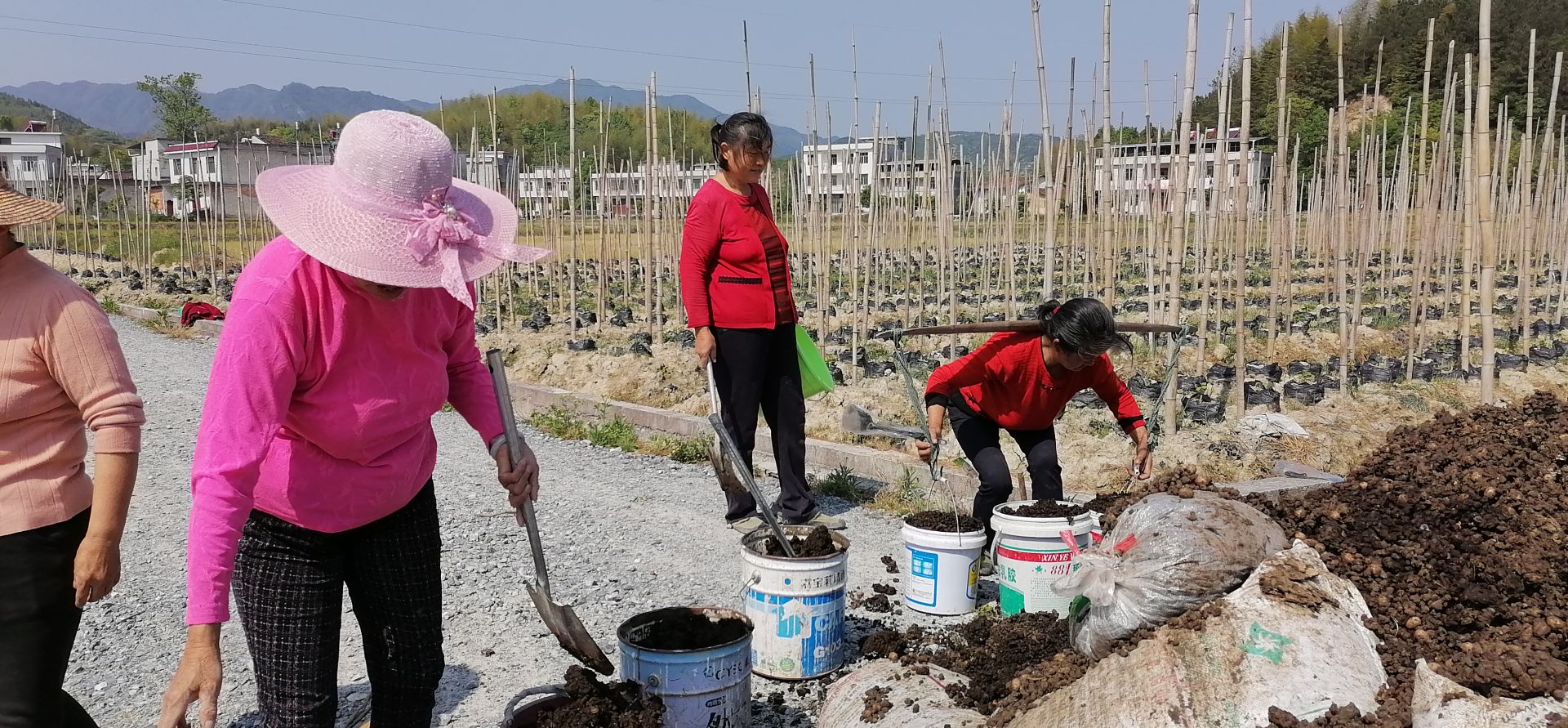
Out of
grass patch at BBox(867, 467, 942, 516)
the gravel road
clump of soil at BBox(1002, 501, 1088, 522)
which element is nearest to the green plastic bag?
the gravel road

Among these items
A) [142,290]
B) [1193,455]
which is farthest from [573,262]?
[142,290]

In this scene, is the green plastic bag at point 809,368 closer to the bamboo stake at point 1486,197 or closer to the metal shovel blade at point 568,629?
the metal shovel blade at point 568,629

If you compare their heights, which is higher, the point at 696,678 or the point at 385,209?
the point at 385,209

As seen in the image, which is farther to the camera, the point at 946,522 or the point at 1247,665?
the point at 946,522

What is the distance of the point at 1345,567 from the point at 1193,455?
3479mm

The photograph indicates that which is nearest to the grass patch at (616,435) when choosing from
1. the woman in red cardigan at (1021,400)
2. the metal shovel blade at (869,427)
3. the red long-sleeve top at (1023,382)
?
the metal shovel blade at (869,427)

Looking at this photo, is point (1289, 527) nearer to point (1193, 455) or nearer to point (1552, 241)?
point (1193, 455)

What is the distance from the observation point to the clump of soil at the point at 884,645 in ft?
10.6

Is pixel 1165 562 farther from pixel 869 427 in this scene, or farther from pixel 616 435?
pixel 616 435

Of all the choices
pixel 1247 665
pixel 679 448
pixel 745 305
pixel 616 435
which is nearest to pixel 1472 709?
pixel 1247 665

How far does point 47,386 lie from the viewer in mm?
2074

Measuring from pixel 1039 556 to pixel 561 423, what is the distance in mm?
4559

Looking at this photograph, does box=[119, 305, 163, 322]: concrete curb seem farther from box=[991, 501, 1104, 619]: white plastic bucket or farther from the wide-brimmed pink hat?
the wide-brimmed pink hat

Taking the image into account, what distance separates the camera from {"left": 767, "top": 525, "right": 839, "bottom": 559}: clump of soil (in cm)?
317
